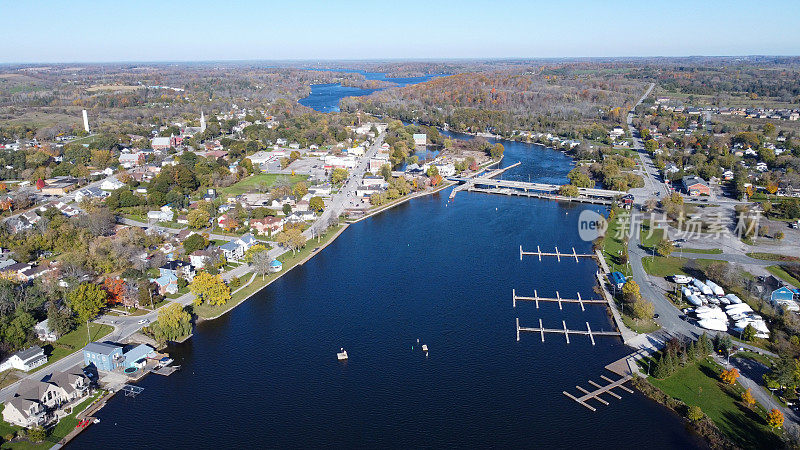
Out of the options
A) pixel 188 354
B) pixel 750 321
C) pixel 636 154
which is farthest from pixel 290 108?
pixel 750 321

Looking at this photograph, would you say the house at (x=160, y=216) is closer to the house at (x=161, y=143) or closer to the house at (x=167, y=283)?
the house at (x=167, y=283)

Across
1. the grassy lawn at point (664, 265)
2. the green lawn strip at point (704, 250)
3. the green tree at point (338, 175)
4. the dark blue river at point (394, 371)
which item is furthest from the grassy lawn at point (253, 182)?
the green lawn strip at point (704, 250)

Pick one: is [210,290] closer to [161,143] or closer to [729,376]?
[729,376]

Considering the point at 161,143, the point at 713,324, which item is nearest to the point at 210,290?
the point at 713,324

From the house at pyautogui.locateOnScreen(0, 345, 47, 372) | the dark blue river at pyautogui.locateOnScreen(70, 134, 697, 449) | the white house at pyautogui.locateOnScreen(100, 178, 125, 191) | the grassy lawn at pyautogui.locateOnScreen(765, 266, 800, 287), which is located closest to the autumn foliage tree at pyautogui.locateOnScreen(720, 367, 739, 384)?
the dark blue river at pyautogui.locateOnScreen(70, 134, 697, 449)

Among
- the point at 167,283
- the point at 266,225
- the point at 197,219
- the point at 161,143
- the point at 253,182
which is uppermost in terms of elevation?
the point at 161,143

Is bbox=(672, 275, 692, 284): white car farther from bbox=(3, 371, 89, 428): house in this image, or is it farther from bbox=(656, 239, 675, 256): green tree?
bbox=(3, 371, 89, 428): house
